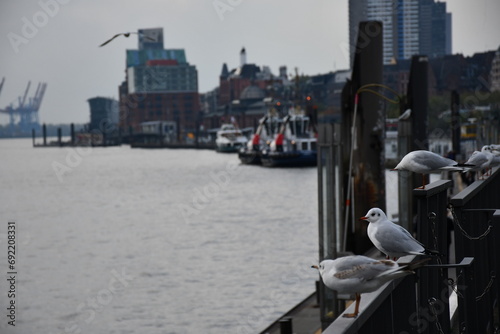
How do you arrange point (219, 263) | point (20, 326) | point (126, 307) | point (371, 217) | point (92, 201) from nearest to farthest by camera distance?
1. point (371, 217)
2. point (20, 326)
3. point (126, 307)
4. point (219, 263)
5. point (92, 201)

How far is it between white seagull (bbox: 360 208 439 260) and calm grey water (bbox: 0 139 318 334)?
18776mm

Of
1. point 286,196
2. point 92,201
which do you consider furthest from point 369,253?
point 92,201

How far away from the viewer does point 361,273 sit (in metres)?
4.80

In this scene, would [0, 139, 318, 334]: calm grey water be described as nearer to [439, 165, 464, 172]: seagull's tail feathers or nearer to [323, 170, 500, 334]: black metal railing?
[323, 170, 500, 334]: black metal railing

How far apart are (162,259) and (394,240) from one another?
3566cm

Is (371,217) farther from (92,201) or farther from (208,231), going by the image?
(92,201)

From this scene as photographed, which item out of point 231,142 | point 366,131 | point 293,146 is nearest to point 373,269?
point 366,131

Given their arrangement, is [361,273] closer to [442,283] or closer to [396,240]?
[396,240]

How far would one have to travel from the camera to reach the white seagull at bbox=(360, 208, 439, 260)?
564cm

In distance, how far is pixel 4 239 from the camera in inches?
2119

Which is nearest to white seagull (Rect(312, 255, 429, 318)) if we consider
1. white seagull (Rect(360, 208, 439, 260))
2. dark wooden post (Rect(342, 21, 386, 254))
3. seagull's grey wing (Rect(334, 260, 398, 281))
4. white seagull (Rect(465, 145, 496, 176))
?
seagull's grey wing (Rect(334, 260, 398, 281))

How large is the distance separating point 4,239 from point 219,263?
65.9ft

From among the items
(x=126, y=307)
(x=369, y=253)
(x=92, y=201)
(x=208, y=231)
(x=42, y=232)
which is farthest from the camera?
(x=92, y=201)

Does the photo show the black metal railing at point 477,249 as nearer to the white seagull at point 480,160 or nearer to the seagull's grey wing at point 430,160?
the white seagull at point 480,160
